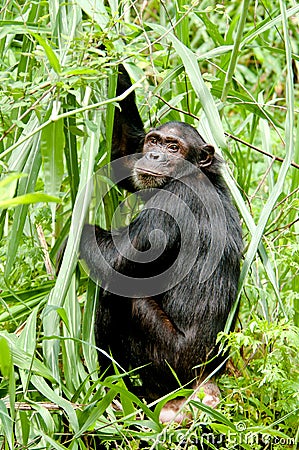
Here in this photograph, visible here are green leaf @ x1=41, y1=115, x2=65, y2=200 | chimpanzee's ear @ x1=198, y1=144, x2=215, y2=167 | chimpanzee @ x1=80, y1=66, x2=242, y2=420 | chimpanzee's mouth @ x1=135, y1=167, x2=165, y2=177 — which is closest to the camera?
green leaf @ x1=41, y1=115, x2=65, y2=200

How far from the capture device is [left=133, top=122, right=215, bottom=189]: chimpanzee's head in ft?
15.2

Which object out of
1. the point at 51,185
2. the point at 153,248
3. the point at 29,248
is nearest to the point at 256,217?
the point at 153,248

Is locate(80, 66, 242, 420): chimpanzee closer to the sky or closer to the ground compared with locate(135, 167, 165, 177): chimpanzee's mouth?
closer to the ground

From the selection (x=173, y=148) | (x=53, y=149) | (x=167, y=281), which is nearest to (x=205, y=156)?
(x=173, y=148)

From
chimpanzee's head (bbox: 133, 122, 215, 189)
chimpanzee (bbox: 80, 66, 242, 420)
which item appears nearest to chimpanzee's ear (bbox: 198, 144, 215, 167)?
chimpanzee's head (bbox: 133, 122, 215, 189)

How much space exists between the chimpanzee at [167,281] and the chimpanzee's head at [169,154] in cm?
15

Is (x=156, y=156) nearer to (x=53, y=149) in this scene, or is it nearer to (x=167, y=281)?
(x=167, y=281)

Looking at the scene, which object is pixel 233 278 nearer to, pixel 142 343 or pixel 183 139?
pixel 142 343

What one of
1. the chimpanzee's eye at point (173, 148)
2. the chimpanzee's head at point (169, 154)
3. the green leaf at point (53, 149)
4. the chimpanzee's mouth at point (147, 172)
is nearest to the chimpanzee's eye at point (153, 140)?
the chimpanzee's head at point (169, 154)

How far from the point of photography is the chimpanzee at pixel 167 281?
4.31 metres

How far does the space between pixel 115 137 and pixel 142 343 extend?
53.8 inches

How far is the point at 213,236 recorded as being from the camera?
4.37 metres

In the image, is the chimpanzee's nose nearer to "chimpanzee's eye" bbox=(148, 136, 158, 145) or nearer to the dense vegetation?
"chimpanzee's eye" bbox=(148, 136, 158, 145)

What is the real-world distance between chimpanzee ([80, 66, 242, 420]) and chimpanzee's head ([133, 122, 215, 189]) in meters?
0.15
